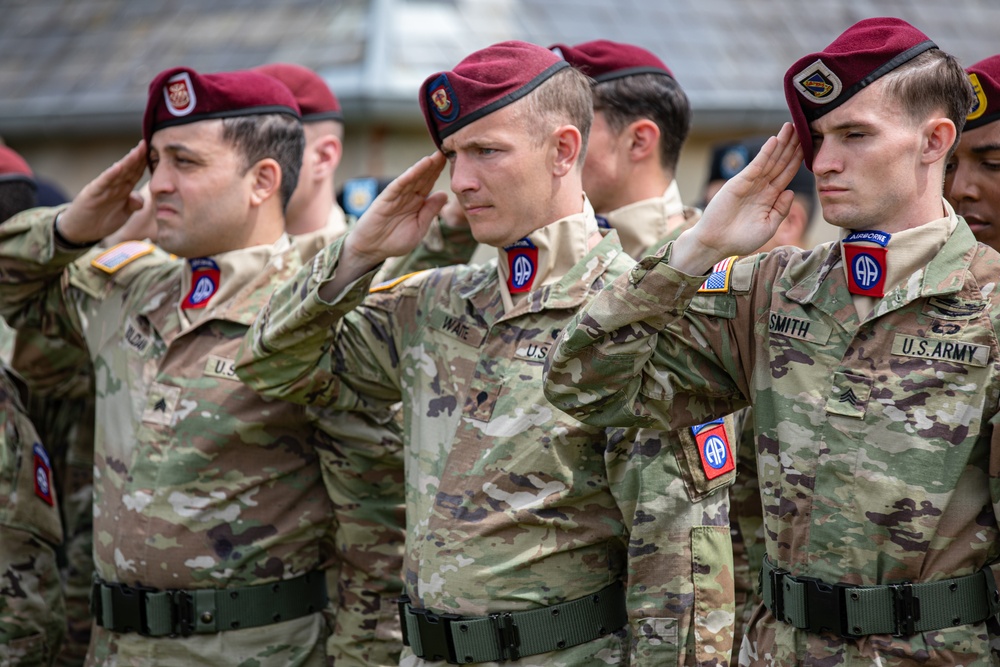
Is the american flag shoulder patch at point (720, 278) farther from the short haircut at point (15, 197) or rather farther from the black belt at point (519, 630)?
the short haircut at point (15, 197)

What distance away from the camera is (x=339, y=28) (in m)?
9.11

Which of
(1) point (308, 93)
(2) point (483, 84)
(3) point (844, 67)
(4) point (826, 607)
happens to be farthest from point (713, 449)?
(1) point (308, 93)

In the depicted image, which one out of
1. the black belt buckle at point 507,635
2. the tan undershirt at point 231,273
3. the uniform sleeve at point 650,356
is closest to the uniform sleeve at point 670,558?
the uniform sleeve at point 650,356

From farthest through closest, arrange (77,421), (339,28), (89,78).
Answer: (89,78), (339,28), (77,421)

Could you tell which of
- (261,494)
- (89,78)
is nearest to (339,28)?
(89,78)

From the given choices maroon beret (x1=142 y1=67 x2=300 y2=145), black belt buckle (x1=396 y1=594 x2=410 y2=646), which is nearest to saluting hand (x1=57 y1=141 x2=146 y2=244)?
maroon beret (x1=142 y1=67 x2=300 y2=145)

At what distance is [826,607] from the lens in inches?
111

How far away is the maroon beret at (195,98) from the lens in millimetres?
4254

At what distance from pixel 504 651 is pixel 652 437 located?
0.64 m

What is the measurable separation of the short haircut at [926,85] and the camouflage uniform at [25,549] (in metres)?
3.28

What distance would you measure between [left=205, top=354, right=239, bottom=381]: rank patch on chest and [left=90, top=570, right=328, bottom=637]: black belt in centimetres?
65

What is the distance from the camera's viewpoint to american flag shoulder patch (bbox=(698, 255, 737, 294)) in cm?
309

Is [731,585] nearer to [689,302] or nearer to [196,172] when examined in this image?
[689,302]

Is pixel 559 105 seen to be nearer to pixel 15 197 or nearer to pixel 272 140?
pixel 272 140
